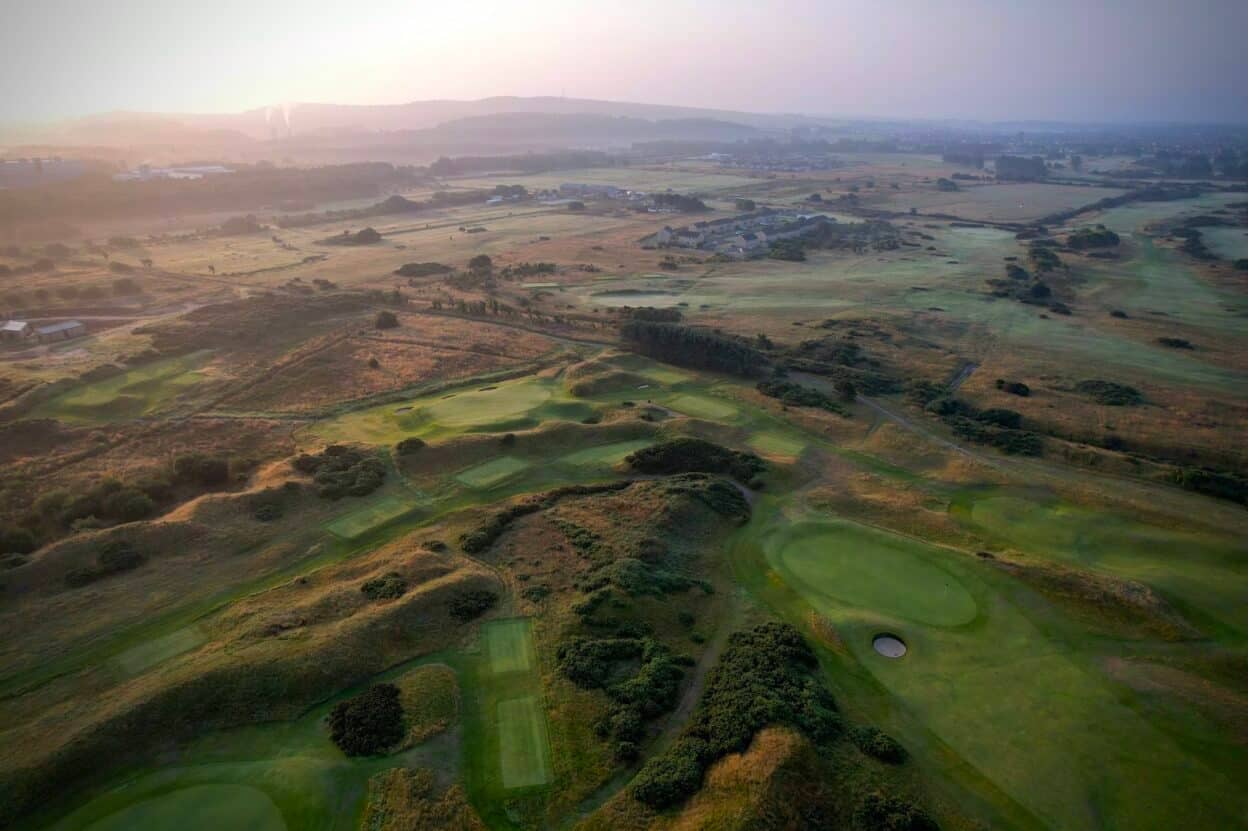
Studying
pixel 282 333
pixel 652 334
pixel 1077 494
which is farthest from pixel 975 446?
pixel 282 333

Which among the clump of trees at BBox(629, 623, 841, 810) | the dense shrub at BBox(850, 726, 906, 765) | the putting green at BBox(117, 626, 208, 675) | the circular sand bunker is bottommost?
the putting green at BBox(117, 626, 208, 675)

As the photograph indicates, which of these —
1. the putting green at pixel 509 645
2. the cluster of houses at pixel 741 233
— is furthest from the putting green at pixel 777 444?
the cluster of houses at pixel 741 233

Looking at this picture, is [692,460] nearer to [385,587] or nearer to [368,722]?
[385,587]

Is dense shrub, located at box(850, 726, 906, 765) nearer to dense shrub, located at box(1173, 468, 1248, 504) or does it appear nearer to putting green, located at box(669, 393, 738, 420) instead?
putting green, located at box(669, 393, 738, 420)

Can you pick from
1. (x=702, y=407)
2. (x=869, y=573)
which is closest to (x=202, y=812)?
(x=869, y=573)

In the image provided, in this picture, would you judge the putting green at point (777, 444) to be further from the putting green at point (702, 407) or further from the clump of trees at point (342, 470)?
the clump of trees at point (342, 470)

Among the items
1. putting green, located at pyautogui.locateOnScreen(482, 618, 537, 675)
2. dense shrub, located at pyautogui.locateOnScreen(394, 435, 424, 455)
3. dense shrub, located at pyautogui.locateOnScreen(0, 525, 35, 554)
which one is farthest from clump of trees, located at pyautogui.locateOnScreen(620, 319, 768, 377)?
dense shrub, located at pyautogui.locateOnScreen(0, 525, 35, 554)
